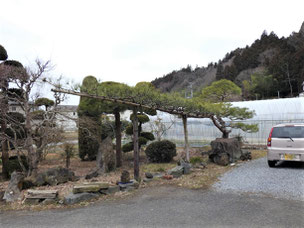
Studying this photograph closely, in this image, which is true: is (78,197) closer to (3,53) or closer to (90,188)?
(90,188)

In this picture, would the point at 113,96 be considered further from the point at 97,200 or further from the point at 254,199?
the point at 254,199

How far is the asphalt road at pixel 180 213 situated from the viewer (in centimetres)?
353

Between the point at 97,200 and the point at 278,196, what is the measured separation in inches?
150

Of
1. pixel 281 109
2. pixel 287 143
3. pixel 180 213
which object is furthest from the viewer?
pixel 281 109

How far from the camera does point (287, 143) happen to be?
6773 millimetres

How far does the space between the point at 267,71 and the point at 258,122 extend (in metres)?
25.9

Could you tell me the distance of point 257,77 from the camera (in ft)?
115

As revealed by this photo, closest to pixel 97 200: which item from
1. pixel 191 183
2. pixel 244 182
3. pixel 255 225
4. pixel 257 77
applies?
pixel 191 183

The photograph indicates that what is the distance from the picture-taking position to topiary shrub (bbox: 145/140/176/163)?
942 centimetres

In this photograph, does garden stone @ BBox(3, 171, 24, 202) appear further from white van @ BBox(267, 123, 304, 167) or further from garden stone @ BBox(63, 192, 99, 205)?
white van @ BBox(267, 123, 304, 167)

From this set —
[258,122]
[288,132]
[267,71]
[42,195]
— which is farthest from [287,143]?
[267,71]

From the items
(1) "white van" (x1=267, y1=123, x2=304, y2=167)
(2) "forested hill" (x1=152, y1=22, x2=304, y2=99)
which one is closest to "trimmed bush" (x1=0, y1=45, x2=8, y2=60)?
(1) "white van" (x1=267, y1=123, x2=304, y2=167)

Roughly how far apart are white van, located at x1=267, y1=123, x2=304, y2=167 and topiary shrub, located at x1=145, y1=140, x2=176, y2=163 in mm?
3817

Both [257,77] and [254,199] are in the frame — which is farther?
[257,77]
